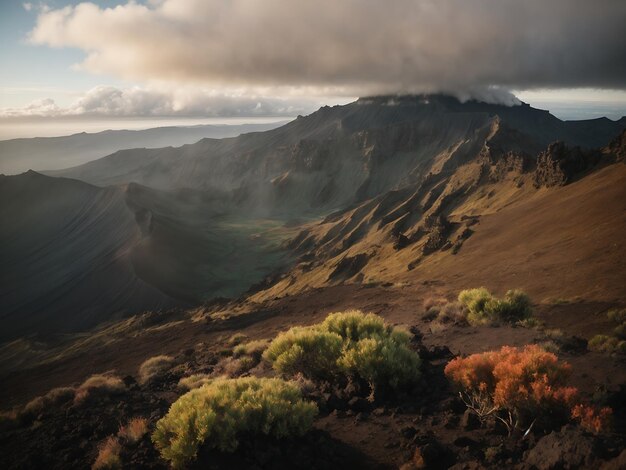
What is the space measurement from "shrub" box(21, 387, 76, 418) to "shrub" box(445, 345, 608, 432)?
1194 cm

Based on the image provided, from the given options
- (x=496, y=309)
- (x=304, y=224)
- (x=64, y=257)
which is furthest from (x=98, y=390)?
(x=304, y=224)

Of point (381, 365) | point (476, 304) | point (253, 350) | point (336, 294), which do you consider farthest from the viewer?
point (336, 294)

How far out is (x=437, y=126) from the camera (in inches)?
6383

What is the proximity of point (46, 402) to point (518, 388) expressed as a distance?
13511 millimetres

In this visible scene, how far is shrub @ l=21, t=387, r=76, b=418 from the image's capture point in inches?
471

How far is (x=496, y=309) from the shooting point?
14.8 m

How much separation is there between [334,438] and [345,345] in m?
2.76

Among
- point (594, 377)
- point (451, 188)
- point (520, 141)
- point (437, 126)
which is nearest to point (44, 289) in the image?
point (451, 188)

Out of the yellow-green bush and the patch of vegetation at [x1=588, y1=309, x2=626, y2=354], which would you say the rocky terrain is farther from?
the yellow-green bush

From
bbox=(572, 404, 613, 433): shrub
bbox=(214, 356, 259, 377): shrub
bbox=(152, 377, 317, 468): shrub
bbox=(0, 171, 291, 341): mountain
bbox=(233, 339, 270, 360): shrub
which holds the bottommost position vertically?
bbox=(0, 171, 291, 341): mountain

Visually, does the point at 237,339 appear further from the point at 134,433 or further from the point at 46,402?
the point at 134,433

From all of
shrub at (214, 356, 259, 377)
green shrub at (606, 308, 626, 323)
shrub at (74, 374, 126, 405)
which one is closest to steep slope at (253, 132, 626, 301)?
green shrub at (606, 308, 626, 323)

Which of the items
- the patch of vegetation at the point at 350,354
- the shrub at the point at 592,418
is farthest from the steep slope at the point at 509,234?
the shrub at the point at 592,418

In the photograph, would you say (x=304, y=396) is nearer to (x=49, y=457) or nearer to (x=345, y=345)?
(x=345, y=345)
